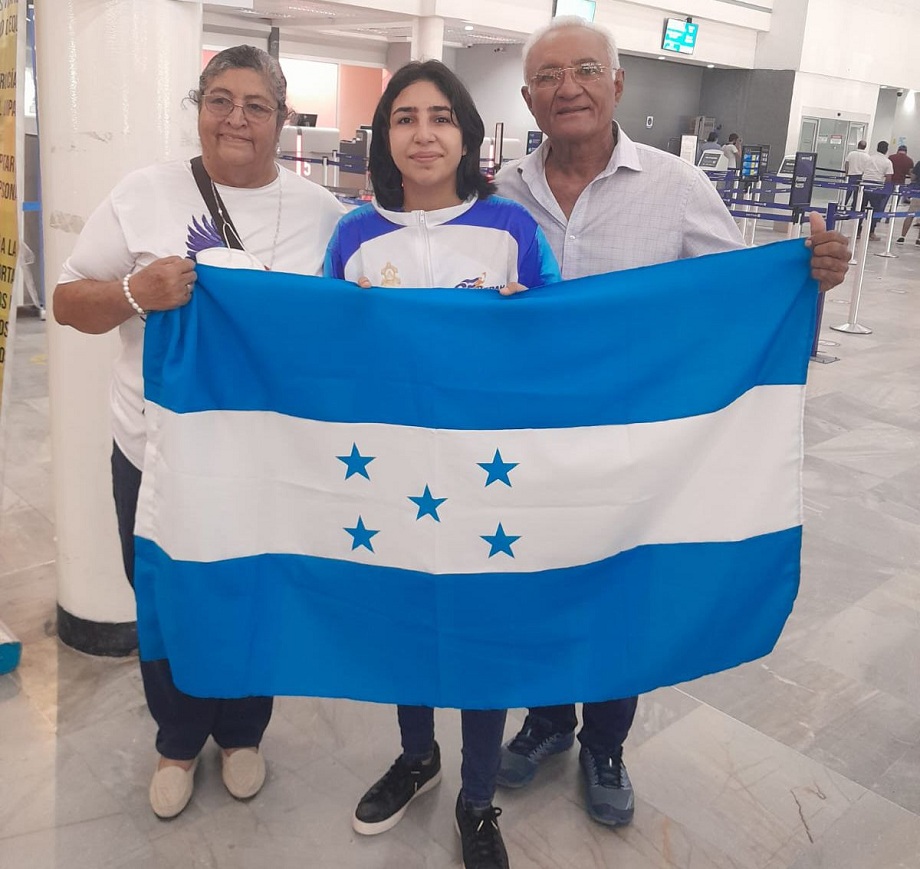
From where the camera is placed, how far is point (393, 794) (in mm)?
2217

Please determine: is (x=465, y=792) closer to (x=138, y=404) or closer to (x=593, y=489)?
(x=593, y=489)

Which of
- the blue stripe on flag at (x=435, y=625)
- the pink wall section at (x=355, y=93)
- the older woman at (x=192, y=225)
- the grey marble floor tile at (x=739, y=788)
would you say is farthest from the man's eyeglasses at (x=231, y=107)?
the pink wall section at (x=355, y=93)

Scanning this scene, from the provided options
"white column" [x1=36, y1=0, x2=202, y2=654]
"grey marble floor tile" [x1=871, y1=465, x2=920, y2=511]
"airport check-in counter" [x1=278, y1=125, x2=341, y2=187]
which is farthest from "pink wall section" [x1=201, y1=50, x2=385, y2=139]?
"white column" [x1=36, y1=0, x2=202, y2=654]

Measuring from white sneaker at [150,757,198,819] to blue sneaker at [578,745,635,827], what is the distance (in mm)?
989

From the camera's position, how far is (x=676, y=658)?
1977mm

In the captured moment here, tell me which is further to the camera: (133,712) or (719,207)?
(133,712)

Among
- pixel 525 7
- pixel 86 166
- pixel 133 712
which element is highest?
pixel 525 7

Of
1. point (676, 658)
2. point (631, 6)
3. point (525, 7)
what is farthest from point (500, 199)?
point (631, 6)

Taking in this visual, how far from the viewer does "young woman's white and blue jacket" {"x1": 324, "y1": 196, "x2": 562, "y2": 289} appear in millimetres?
1851

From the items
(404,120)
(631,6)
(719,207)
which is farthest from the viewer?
(631,6)

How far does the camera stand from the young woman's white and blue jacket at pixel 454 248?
1.85 metres

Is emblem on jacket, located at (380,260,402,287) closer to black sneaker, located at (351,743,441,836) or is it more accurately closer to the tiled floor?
black sneaker, located at (351,743,441,836)

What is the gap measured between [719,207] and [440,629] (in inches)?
45.1

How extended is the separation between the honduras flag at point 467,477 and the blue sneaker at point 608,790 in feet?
1.40
